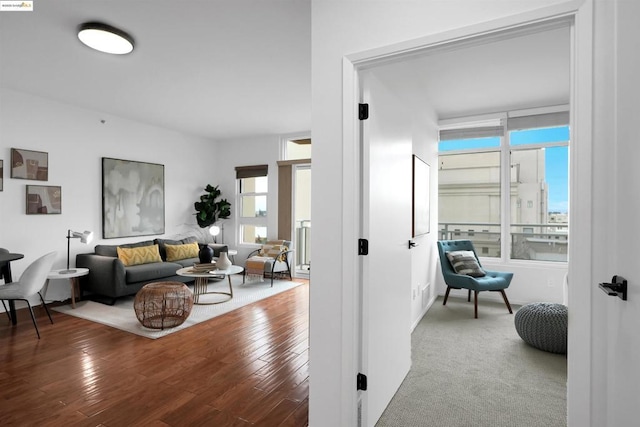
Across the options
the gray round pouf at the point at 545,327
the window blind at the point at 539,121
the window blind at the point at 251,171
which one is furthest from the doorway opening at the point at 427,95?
the window blind at the point at 251,171

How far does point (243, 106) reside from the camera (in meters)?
4.77

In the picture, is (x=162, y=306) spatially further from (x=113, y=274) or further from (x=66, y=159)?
(x=66, y=159)

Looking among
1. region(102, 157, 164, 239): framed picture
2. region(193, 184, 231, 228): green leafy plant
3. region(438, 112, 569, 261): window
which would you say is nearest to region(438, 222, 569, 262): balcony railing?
region(438, 112, 569, 261): window

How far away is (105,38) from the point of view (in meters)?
2.73

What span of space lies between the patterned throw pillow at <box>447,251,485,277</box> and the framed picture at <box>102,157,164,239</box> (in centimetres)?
483

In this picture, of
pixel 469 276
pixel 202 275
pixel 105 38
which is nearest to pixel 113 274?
pixel 202 275

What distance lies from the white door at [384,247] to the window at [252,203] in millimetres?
4538

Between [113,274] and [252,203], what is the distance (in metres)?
3.07

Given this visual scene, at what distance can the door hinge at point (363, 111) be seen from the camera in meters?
1.79

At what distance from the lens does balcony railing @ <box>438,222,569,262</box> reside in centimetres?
449

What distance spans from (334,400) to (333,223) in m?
0.93

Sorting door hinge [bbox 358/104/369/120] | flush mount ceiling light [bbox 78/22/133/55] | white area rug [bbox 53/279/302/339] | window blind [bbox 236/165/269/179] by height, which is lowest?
white area rug [bbox 53/279/302/339]

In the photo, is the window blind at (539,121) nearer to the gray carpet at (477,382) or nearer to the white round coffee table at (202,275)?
the gray carpet at (477,382)

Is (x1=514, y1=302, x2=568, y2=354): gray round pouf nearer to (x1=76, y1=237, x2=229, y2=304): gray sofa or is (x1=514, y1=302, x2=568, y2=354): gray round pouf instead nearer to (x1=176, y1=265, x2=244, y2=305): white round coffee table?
(x1=176, y1=265, x2=244, y2=305): white round coffee table
